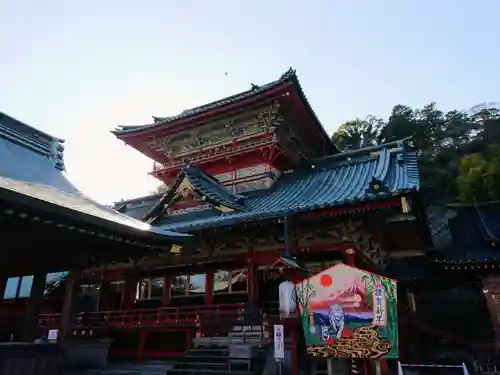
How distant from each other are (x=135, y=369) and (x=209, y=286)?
11.8 feet

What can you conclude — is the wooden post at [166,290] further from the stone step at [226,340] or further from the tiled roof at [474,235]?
the tiled roof at [474,235]

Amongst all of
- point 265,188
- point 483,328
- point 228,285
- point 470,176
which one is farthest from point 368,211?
point 470,176

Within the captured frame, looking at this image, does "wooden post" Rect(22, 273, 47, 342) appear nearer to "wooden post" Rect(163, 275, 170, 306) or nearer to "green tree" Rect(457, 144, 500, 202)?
"wooden post" Rect(163, 275, 170, 306)

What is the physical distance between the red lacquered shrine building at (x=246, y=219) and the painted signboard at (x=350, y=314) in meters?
0.62

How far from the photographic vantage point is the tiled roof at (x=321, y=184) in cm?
1232

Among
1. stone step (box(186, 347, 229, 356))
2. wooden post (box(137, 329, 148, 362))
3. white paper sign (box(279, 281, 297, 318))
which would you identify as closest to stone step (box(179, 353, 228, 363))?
stone step (box(186, 347, 229, 356))

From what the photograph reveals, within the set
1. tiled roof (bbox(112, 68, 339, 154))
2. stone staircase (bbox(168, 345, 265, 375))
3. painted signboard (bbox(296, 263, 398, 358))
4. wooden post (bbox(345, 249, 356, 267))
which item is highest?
tiled roof (bbox(112, 68, 339, 154))

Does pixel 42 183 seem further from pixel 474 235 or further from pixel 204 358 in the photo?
pixel 474 235

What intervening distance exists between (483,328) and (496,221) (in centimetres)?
589

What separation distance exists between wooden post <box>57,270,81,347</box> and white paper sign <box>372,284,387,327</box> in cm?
591

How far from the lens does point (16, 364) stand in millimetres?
6066

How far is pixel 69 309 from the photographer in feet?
24.3

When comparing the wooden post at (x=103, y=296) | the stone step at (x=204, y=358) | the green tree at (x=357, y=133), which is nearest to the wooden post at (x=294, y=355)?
the stone step at (x=204, y=358)

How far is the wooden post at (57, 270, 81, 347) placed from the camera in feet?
23.5
